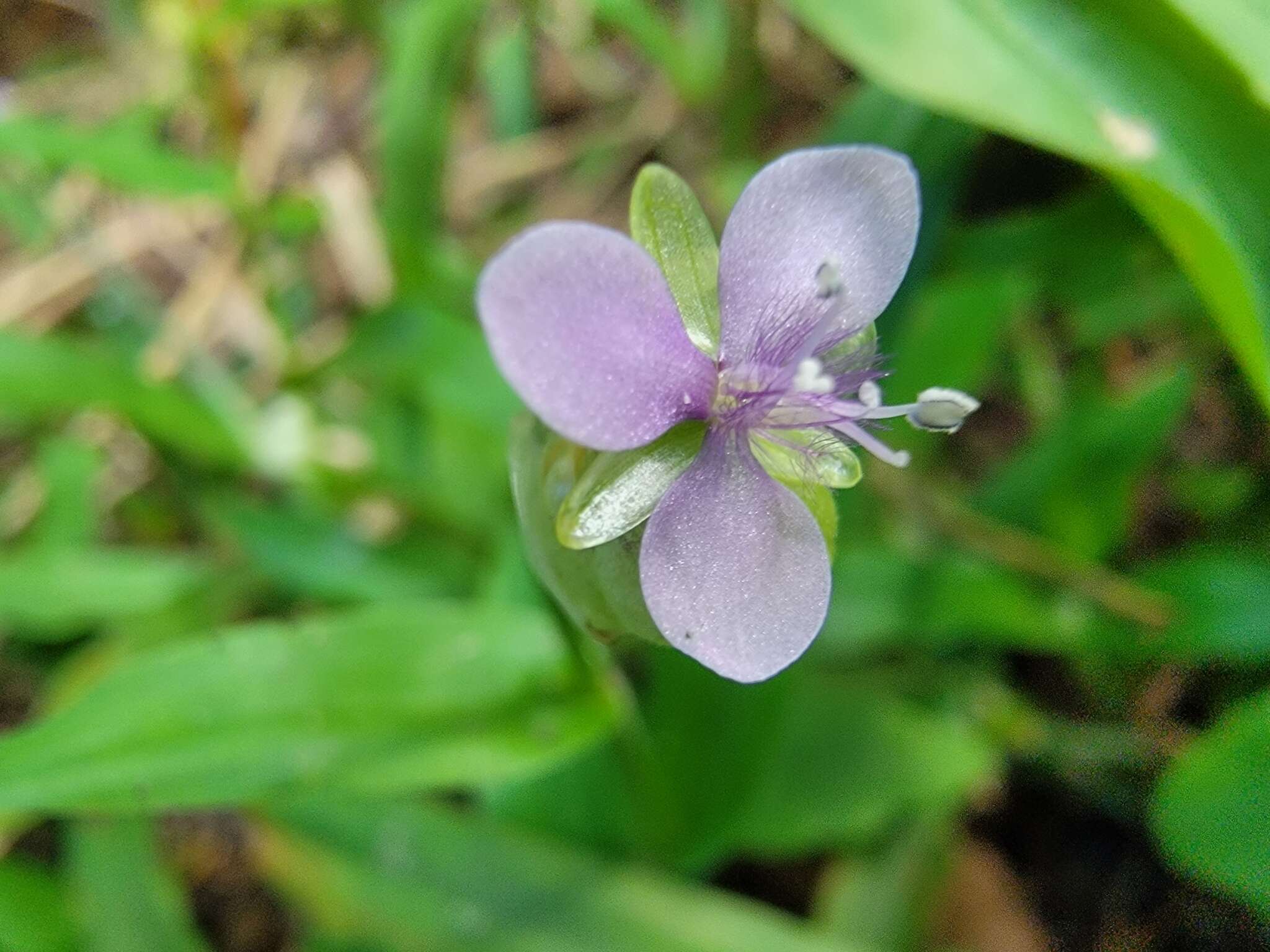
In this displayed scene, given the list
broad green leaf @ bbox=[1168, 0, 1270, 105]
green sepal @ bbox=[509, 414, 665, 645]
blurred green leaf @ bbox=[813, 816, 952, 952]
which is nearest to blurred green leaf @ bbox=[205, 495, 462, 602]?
blurred green leaf @ bbox=[813, 816, 952, 952]

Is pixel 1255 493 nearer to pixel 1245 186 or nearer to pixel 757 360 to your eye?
pixel 1245 186

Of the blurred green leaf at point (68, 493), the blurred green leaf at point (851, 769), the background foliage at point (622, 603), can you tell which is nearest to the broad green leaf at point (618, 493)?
the background foliage at point (622, 603)

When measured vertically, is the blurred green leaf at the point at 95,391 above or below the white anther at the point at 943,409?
below

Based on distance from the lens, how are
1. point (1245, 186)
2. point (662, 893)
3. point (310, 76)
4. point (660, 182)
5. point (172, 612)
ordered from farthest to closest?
point (310, 76), point (172, 612), point (662, 893), point (1245, 186), point (660, 182)

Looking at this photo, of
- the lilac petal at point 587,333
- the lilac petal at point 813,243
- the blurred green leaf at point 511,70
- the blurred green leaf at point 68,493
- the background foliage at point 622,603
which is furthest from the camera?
the blurred green leaf at point 511,70

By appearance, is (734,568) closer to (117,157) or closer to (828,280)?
(828,280)

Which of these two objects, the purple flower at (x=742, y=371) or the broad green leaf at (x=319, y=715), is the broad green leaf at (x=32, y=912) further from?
the purple flower at (x=742, y=371)

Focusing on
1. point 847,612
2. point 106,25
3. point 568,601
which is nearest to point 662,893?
point 847,612
